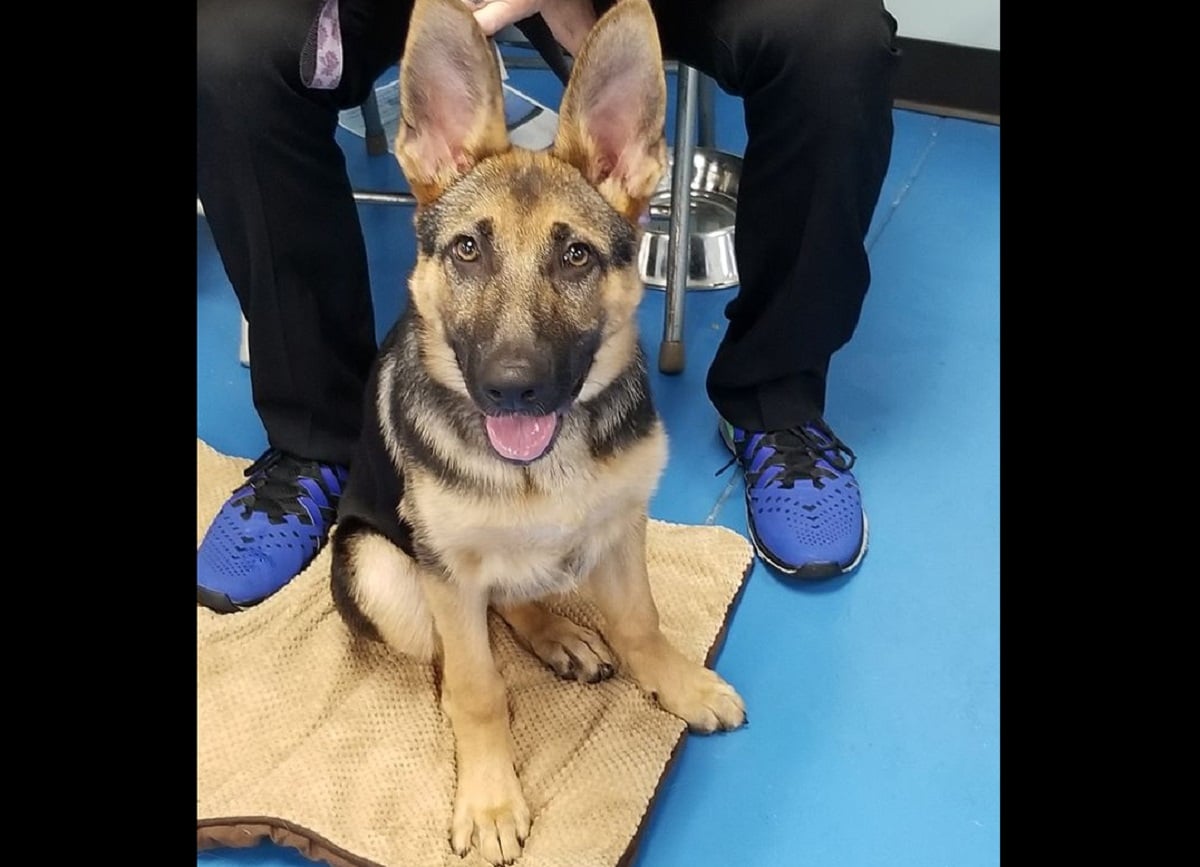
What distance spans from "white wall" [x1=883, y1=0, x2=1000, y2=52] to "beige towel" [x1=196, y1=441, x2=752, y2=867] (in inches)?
105

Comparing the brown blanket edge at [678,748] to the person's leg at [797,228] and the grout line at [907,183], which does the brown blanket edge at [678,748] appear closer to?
the person's leg at [797,228]

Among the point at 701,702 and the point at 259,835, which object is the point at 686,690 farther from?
the point at 259,835

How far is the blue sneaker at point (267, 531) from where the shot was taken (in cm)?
249

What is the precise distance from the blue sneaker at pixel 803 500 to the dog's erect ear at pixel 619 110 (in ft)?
3.20

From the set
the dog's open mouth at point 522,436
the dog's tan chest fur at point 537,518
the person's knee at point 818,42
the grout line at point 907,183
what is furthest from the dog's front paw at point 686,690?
the grout line at point 907,183

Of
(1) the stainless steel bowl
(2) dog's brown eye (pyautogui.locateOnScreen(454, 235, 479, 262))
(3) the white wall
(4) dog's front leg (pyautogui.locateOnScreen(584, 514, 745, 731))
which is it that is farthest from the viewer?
(3) the white wall

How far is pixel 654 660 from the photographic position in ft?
7.25

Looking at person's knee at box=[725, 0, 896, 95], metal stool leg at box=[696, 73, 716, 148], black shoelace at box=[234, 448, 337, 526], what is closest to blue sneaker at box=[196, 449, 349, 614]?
black shoelace at box=[234, 448, 337, 526]

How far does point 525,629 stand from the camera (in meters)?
2.34

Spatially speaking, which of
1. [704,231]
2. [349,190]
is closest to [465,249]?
[349,190]

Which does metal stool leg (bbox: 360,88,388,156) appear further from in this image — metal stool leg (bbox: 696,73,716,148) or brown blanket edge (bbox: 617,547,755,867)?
brown blanket edge (bbox: 617,547,755,867)

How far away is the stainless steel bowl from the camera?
3473 mm
